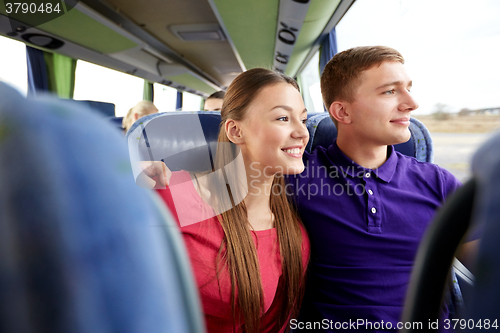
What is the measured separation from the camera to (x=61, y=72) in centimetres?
546

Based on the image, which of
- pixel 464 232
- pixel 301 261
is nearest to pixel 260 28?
pixel 301 261

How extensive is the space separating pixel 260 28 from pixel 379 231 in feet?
17.0

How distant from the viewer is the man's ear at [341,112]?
115 centimetres

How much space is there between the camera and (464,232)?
12.6 inches

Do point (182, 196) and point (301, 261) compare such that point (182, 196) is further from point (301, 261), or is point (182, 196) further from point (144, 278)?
point (144, 278)

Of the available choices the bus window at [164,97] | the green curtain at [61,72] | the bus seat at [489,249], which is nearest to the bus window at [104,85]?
the green curtain at [61,72]

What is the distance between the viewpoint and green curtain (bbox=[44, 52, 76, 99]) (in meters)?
5.25

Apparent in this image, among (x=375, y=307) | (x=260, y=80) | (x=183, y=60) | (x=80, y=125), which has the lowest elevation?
(x=375, y=307)

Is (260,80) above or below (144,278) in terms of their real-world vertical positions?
above

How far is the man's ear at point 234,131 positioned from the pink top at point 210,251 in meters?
0.22

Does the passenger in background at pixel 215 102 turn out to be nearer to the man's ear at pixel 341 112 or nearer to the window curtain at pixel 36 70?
the man's ear at pixel 341 112

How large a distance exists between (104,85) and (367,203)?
7218 millimetres

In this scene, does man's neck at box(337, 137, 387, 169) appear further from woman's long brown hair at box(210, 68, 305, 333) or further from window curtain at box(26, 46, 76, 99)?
window curtain at box(26, 46, 76, 99)

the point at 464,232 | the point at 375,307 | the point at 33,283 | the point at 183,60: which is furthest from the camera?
the point at 183,60
